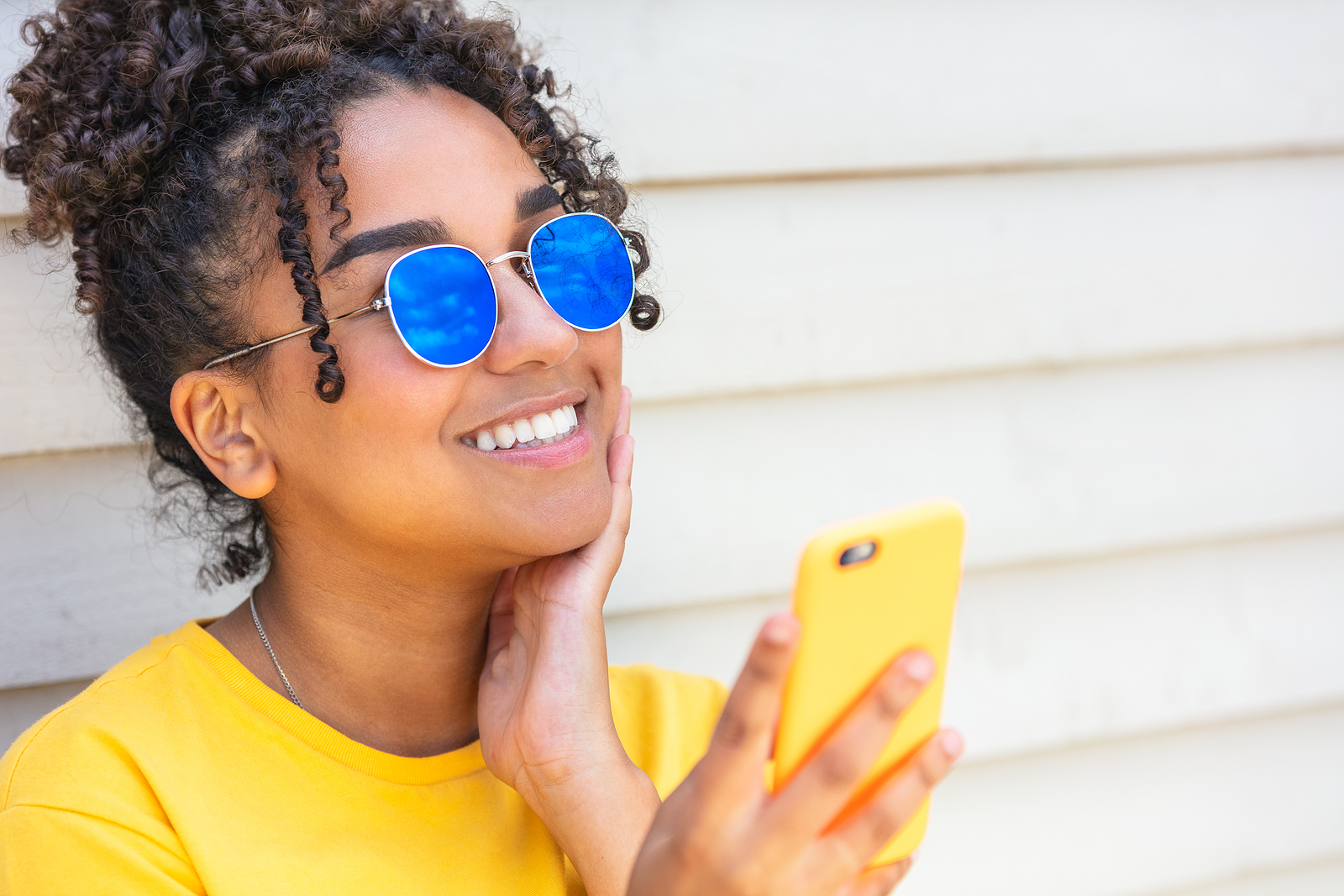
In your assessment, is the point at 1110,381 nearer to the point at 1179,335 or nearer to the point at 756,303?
the point at 1179,335

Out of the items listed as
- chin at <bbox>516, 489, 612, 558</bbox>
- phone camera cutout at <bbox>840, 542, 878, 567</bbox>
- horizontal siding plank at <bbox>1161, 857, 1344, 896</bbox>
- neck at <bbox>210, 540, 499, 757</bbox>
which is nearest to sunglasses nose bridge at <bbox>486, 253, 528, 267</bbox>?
chin at <bbox>516, 489, 612, 558</bbox>

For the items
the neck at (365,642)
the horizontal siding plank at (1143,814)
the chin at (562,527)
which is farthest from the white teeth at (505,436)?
the horizontal siding plank at (1143,814)

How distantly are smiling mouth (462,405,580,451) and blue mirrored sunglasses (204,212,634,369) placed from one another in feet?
0.39

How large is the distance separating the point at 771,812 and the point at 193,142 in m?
1.27

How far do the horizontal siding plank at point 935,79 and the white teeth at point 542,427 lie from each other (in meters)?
0.76

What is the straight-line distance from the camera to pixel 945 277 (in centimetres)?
224

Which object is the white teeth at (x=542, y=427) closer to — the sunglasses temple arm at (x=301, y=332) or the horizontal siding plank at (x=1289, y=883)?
the sunglasses temple arm at (x=301, y=332)

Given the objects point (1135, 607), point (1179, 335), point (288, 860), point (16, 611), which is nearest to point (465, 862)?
point (288, 860)

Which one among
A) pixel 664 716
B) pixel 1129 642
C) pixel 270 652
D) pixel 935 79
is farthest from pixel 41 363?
pixel 1129 642

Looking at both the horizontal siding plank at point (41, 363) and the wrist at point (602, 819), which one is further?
the horizontal siding plank at point (41, 363)

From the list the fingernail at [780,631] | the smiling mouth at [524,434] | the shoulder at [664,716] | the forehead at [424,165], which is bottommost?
the shoulder at [664,716]

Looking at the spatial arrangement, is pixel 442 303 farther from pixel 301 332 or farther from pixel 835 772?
pixel 835 772

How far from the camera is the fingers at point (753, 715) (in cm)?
91

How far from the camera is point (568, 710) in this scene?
1558 mm
